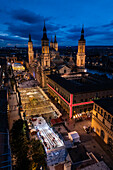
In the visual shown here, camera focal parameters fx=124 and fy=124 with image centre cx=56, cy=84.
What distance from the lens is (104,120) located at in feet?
95.0

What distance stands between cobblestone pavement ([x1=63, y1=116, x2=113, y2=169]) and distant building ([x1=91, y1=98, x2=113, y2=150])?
4.57 ft

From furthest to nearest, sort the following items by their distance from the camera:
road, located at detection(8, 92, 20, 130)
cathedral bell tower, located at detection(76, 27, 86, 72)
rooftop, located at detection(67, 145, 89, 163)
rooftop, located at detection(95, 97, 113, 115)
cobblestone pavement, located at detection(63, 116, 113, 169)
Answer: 1. cathedral bell tower, located at detection(76, 27, 86, 72)
2. road, located at detection(8, 92, 20, 130)
3. rooftop, located at detection(95, 97, 113, 115)
4. cobblestone pavement, located at detection(63, 116, 113, 169)
5. rooftop, located at detection(67, 145, 89, 163)

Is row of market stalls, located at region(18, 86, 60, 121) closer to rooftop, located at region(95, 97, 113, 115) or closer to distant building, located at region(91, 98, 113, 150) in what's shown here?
distant building, located at region(91, 98, 113, 150)

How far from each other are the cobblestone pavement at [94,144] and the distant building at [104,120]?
1.39 metres

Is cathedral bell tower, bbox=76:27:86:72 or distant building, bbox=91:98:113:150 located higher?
cathedral bell tower, bbox=76:27:86:72

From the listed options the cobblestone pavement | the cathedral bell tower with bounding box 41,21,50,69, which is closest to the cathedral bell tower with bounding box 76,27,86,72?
the cathedral bell tower with bounding box 41,21,50,69

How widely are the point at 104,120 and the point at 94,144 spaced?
240 inches

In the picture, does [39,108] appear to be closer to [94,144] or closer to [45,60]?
[94,144]

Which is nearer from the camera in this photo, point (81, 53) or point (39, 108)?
point (39, 108)

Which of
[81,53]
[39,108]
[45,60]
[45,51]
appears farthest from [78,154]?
[81,53]

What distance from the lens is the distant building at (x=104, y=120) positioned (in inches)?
1067

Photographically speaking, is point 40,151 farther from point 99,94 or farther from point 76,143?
point 99,94

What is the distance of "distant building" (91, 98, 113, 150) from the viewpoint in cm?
2709

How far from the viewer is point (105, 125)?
2855 cm
